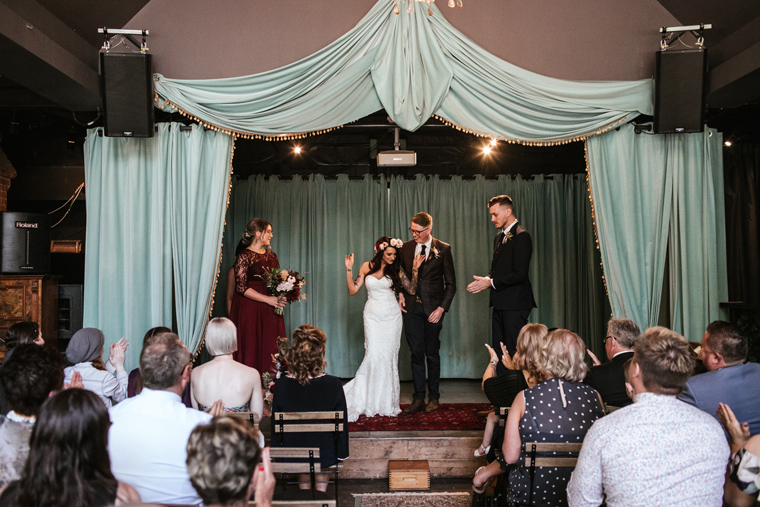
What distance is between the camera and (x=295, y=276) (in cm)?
574

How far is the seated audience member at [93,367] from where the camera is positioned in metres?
3.68

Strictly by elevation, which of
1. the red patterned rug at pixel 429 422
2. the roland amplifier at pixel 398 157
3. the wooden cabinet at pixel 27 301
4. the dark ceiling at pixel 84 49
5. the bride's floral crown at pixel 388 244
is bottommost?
the red patterned rug at pixel 429 422

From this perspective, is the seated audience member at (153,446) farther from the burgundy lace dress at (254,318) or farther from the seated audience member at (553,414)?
the burgundy lace dress at (254,318)

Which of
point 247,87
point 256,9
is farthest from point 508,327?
point 256,9

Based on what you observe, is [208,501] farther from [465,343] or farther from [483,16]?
[465,343]

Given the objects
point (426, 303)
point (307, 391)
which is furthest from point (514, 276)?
point (307, 391)

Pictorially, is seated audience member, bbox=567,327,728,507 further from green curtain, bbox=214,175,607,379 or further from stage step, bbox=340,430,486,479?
green curtain, bbox=214,175,607,379

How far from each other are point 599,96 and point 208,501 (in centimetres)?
443

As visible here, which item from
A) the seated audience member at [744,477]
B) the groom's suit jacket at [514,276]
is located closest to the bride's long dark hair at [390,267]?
the groom's suit jacket at [514,276]

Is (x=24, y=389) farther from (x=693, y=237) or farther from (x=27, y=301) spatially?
(x=693, y=237)

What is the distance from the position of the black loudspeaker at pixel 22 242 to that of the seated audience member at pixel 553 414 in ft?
18.0

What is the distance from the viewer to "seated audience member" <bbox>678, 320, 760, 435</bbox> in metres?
3.26

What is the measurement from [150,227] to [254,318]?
4.41 ft

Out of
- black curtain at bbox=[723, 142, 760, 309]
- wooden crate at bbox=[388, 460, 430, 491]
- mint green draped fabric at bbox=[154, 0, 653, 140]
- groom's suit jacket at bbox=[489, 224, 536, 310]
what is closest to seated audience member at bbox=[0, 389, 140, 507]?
wooden crate at bbox=[388, 460, 430, 491]
